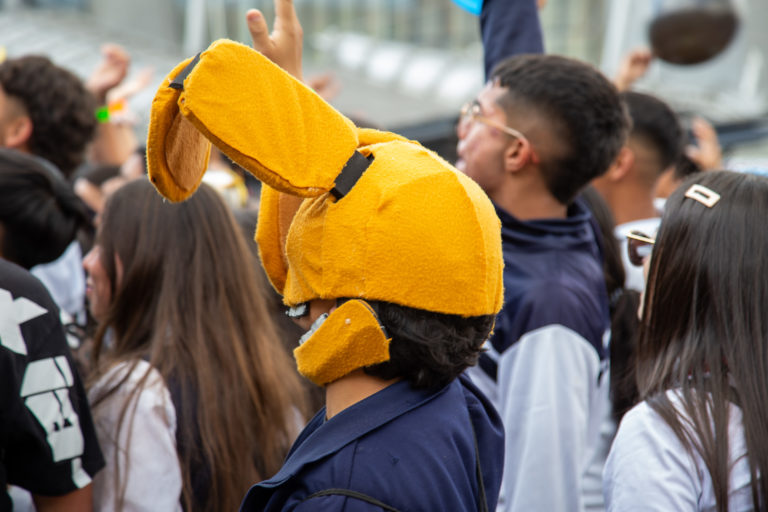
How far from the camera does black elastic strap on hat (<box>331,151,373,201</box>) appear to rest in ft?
4.16

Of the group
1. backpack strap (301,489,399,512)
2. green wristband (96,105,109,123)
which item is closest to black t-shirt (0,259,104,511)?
backpack strap (301,489,399,512)

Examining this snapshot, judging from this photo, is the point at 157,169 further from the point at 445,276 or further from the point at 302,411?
the point at 302,411

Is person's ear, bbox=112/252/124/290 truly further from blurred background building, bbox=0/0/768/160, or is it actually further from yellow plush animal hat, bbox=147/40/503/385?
blurred background building, bbox=0/0/768/160

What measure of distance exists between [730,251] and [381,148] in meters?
0.75

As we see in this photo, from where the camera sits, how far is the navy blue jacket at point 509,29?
8.90 feet

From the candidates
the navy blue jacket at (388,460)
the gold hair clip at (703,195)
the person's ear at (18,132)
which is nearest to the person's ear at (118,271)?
the navy blue jacket at (388,460)

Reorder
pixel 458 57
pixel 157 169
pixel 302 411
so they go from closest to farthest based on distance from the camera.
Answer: pixel 157 169
pixel 302 411
pixel 458 57

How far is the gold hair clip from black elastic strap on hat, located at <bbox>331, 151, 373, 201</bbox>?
77 cm

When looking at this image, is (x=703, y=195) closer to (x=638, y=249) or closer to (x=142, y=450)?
(x=638, y=249)

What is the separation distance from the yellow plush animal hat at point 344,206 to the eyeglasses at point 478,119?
1074 millimetres

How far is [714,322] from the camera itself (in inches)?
64.3

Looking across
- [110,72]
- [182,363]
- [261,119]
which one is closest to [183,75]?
[261,119]

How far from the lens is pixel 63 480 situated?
70.4 inches

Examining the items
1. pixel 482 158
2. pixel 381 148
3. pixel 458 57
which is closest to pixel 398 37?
pixel 458 57
